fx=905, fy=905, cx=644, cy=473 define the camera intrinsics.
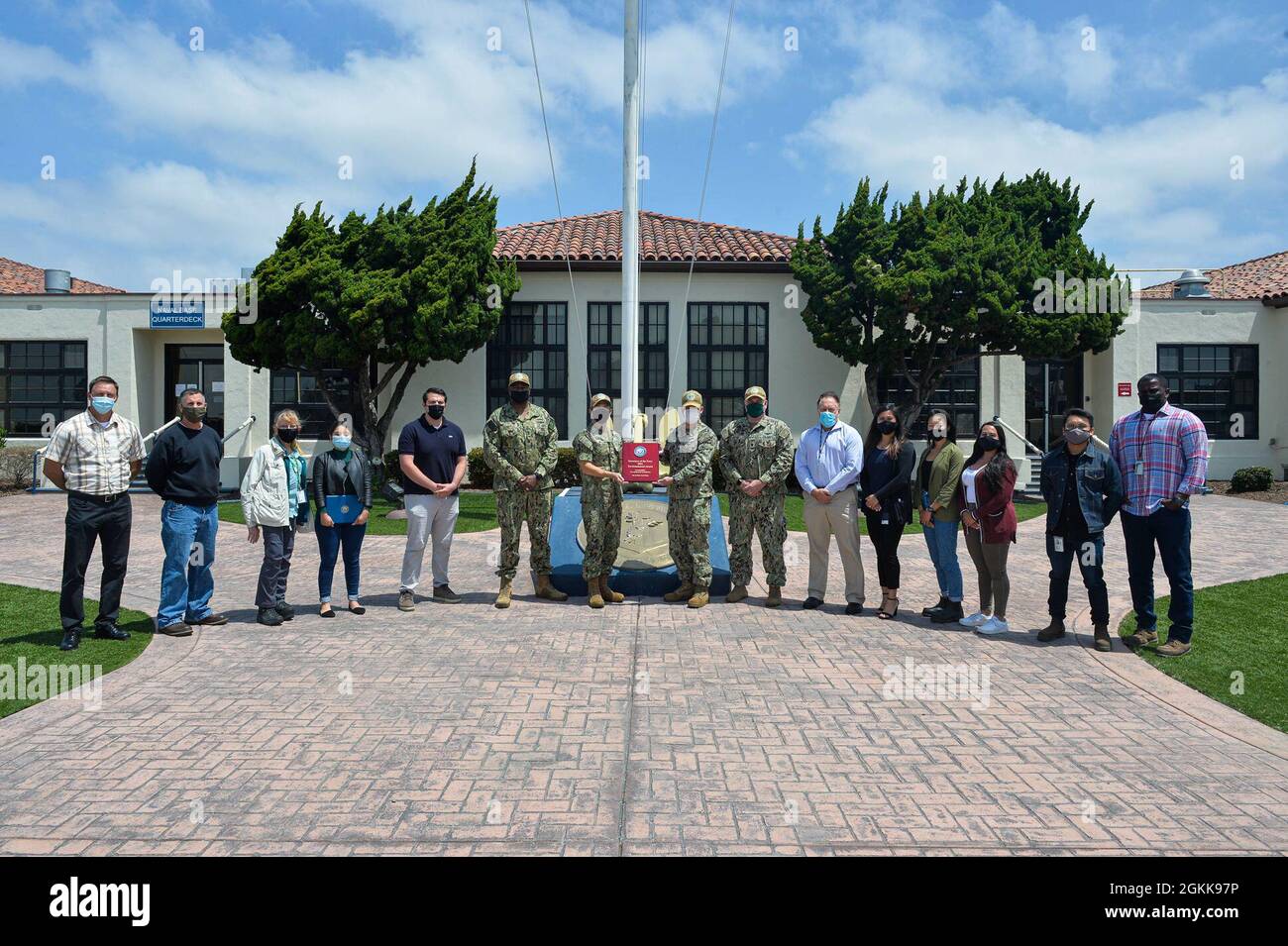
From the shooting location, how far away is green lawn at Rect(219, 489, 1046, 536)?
49.2ft

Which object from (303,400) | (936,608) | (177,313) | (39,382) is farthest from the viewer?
(39,382)

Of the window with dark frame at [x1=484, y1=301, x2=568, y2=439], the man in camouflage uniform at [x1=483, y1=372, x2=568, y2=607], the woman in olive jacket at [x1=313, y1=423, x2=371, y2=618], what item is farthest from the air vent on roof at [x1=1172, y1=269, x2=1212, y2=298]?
the woman in olive jacket at [x1=313, y1=423, x2=371, y2=618]

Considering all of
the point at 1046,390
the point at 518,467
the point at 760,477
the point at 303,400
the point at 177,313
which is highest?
the point at 177,313

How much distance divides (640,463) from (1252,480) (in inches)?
711

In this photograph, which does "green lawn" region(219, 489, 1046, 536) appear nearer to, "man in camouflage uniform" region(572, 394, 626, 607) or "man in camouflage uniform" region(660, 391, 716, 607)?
"man in camouflage uniform" region(660, 391, 716, 607)

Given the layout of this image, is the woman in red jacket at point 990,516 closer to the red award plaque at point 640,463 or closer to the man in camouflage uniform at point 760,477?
the man in camouflage uniform at point 760,477

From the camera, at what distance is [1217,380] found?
75.0 feet

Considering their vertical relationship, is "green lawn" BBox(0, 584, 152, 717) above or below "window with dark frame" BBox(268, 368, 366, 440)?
below

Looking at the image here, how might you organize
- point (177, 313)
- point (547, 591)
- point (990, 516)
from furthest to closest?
1. point (177, 313)
2. point (547, 591)
3. point (990, 516)

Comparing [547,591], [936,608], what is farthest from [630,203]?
[936,608]

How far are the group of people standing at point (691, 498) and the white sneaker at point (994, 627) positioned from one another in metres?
0.01

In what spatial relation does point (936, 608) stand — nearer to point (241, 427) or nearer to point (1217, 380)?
point (241, 427)

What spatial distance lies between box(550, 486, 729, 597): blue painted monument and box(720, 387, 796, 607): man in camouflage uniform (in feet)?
1.76

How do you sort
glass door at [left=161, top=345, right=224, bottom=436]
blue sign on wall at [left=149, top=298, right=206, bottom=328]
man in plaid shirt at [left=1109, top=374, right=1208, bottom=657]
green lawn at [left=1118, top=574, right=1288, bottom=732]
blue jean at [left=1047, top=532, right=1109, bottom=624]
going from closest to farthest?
green lawn at [left=1118, top=574, right=1288, bottom=732] < man in plaid shirt at [left=1109, top=374, right=1208, bottom=657] < blue jean at [left=1047, top=532, right=1109, bottom=624] < blue sign on wall at [left=149, top=298, right=206, bottom=328] < glass door at [left=161, top=345, right=224, bottom=436]
